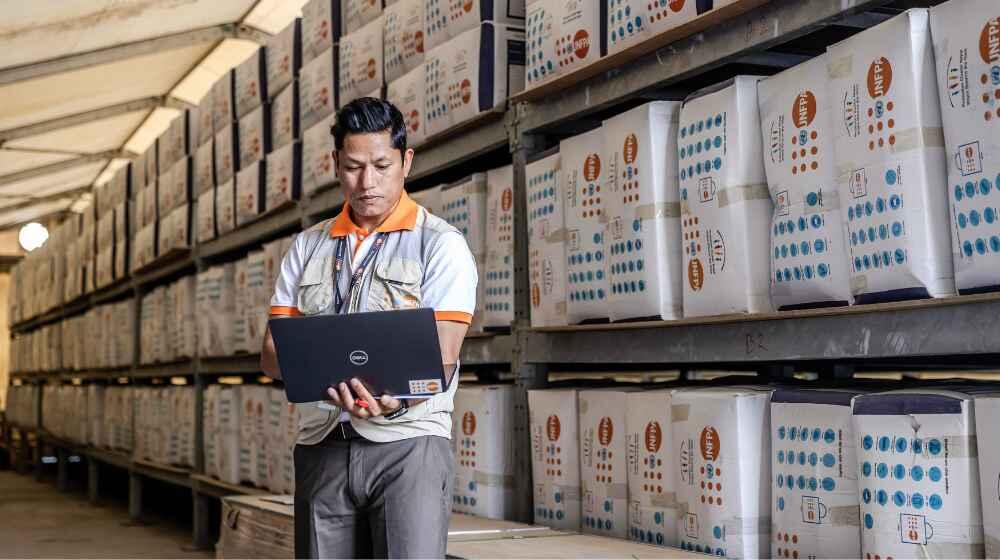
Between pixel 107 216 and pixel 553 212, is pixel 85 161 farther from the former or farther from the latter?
pixel 553 212

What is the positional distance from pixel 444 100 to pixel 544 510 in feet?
5.14

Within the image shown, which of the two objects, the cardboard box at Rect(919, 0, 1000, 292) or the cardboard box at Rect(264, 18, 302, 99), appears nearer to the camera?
the cardboard box at Rect(919, 0, 1000, 292)

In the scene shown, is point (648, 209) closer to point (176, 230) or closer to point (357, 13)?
point (357, 13)

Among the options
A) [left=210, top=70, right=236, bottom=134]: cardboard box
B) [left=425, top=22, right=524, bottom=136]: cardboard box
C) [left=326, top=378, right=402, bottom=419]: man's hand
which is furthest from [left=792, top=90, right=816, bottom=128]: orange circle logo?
[left=210, top=70, right=236, bottom=134]: cardboard box

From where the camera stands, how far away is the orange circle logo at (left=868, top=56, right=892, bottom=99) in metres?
2.18

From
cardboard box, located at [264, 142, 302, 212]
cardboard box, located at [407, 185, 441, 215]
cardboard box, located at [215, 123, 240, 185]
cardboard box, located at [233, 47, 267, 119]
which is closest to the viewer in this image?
cardboard box, located at [407, 185, 441, 215]

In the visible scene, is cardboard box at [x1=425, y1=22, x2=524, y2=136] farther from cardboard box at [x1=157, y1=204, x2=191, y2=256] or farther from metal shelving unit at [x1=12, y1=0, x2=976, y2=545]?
cardboard box at [x1=157, y1=204, x2=191, y2=256]

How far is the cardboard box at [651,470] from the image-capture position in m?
2.82

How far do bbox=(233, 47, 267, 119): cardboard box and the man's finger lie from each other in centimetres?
421

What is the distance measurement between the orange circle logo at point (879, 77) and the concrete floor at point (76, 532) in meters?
6.13

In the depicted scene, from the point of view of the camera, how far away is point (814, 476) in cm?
240

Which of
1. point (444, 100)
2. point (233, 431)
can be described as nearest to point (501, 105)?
point (444, 100)

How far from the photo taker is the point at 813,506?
2.40 meters

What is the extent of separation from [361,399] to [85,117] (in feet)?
34.0
